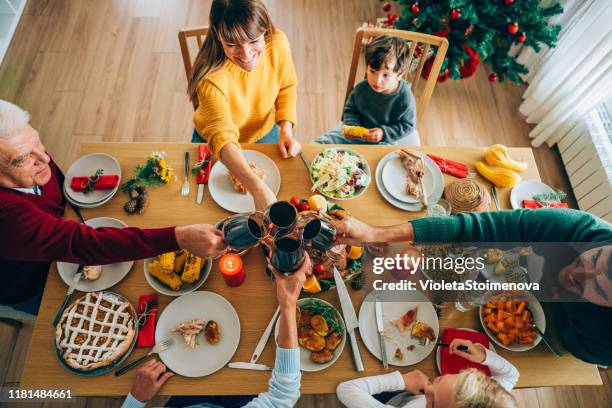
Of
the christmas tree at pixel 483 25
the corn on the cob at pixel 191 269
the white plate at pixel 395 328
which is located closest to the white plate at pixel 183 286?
the corn on the cob at pixel 191 269

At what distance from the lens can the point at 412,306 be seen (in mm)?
1343

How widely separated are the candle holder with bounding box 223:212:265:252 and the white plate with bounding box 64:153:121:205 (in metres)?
0.63

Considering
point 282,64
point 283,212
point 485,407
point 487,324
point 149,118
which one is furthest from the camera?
point 149,118

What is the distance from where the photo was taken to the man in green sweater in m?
1.19

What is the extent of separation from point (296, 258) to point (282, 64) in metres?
1.04

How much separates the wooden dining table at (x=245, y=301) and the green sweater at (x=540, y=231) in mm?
68

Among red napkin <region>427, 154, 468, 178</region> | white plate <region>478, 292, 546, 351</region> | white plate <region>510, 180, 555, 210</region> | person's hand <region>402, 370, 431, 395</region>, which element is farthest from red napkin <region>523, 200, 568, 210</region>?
person's hand <region>402, 370, 431, 395</region>

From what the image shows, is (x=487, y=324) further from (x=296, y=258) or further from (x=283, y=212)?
(x=283, y=212)

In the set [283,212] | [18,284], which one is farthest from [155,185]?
[283,212]

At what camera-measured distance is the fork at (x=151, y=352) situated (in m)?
1.19

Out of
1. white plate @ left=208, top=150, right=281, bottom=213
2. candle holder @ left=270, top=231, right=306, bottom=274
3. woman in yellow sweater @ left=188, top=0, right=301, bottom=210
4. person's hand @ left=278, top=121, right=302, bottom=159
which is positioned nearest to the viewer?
candle holder @ left=270, top=231, right=306, bottom=274

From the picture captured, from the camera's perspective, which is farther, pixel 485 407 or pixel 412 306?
pixel 412 306

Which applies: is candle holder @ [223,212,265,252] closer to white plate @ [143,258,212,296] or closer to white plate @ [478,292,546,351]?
white plate @ [143,258,212,296]

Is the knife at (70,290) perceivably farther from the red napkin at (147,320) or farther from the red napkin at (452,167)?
the red napkin at (452,167)
